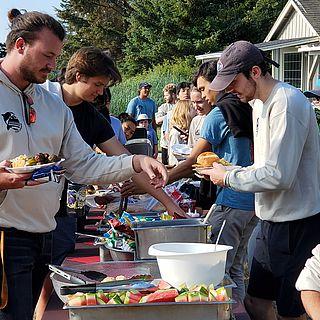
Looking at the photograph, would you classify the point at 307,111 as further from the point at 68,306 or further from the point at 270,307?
the point at 68,306

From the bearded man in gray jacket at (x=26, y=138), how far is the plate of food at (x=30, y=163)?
0.09 metres

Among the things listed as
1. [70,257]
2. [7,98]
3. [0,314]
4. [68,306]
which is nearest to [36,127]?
[7,98]

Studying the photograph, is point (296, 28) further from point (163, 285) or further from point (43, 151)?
point (163, 285)

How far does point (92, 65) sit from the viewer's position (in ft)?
9.93

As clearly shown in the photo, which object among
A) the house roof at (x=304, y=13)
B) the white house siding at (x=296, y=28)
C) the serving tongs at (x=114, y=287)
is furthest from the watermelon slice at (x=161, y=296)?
the white house siding at (x=296, y=28)

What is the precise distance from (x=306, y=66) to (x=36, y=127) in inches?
782

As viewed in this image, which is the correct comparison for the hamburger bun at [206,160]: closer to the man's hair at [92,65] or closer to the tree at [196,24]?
the man's hair at [92,65]

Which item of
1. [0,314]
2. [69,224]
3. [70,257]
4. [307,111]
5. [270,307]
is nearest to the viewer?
[0,314]

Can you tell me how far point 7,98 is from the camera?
7.20 ft

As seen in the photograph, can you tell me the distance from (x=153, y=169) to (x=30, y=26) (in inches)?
27.1

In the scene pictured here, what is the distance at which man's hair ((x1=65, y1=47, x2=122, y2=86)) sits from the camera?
3023mm

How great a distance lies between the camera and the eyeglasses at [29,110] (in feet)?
7.29

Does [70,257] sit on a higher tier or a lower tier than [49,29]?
lower

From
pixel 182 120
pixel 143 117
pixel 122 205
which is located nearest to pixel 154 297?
pixel 122 205
